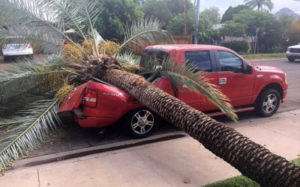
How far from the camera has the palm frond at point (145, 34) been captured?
23.1 ft

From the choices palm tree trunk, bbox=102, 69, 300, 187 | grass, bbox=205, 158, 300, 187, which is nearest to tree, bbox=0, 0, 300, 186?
palm tree trunk, bbox=102, 69, 300, 187

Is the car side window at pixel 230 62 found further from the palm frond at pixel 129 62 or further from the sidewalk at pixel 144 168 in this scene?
the palm frond at pixel 129 62

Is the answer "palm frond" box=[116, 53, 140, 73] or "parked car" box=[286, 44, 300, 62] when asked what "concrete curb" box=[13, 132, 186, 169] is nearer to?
"palm frond" box=[116, 53, 140, 73]

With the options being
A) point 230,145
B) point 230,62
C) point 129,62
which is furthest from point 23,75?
point 230,62

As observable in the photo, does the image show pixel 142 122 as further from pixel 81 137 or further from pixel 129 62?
pixel 129 62

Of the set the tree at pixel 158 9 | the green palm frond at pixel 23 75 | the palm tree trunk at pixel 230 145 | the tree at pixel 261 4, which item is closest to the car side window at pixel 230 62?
the palm tree trunk at pixel 230 145

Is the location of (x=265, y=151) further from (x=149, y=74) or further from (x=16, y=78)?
(x=16, y=78)

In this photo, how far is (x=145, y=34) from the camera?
707 centimetres

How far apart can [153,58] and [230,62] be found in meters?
1.77

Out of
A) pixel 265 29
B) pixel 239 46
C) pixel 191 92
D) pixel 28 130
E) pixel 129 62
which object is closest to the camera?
pixel 28 130

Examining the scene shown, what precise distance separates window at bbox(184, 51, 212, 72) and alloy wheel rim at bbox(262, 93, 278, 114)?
1.80m

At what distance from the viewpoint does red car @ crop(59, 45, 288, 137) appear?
15.7 feet

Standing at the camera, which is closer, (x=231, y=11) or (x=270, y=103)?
(x=270, y=103)

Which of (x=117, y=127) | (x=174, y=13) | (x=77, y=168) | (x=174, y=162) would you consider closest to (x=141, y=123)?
(x=117, y=127)
